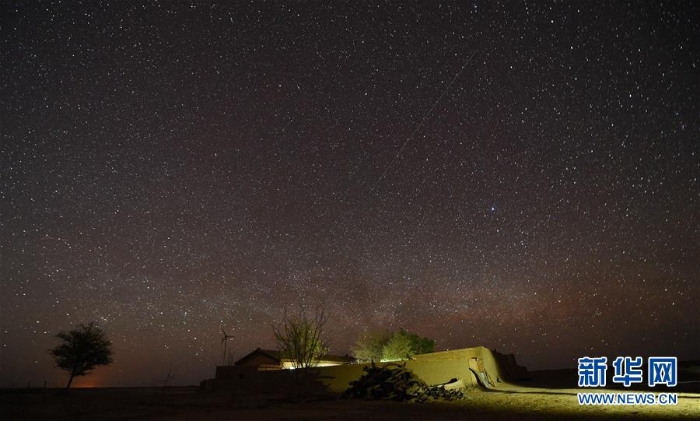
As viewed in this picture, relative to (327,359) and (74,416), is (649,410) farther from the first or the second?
(327,359)

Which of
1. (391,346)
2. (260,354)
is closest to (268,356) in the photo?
(260,354)

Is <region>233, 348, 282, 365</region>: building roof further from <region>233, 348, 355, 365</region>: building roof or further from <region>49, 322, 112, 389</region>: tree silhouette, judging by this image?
<region>49, 322, 112, 389</region>: tree silhouette

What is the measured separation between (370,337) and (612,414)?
33.5 metres

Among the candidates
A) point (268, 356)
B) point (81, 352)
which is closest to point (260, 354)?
point (268, 356)

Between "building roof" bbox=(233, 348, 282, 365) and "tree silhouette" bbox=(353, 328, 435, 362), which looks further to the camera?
"building roof" bbox=(233, 348, 282, 365)

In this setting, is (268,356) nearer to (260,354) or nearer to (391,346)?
(260,354)

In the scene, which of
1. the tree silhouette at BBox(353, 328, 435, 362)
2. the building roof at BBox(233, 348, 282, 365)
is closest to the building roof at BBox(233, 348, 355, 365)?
the building roof at BBox(233, 348, 282, 365)

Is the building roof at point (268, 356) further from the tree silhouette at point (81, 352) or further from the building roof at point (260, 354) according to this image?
the tree silhouette at point (81, 352)

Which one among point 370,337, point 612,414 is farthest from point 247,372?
point 612,414

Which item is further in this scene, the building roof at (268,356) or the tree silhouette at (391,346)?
the building roof at (268,356)

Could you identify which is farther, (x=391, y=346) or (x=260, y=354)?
(x=260, y=354)

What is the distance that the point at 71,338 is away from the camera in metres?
42.9

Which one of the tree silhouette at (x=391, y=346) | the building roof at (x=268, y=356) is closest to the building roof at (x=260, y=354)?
the building roof at (x=268, y=356)

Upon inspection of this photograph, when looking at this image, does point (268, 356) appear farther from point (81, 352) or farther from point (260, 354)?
point (81, 352)
